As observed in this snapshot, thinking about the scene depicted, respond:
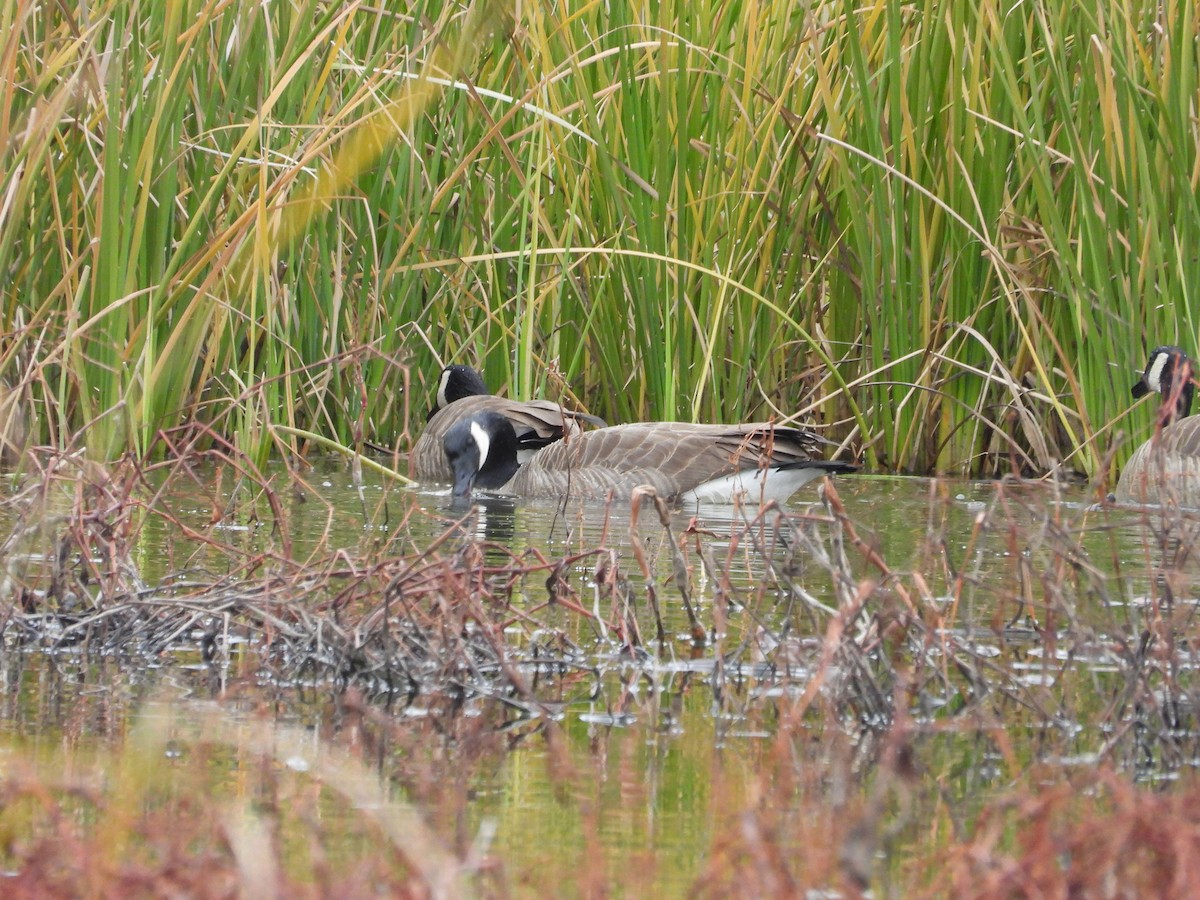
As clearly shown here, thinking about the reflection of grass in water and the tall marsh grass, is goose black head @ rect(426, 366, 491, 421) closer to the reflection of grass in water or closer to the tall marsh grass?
the tall marsh grass

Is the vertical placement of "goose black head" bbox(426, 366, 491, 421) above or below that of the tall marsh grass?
below

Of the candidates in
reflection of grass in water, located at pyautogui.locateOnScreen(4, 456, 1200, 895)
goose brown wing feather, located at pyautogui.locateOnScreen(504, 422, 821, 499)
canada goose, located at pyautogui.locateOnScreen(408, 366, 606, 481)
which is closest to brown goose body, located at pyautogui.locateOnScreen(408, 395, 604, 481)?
canada goose, located at pyautogui.locateOnScreen(408, 366, 606, 481)

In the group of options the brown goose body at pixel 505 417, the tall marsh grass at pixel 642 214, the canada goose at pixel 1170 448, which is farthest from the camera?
the brown goose body at pixel 505 417

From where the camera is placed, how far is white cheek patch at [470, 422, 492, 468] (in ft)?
32.6

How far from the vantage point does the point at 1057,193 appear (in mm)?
8938

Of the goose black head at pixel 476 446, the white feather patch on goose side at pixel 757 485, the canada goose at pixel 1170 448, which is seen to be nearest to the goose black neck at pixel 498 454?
the goose black head at pixel 476 446

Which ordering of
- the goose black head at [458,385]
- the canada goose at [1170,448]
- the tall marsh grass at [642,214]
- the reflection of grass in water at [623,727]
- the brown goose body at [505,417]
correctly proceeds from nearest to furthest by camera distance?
the reflection of grass in water at [623,727], the tall marsh grass at [642,214], the canada goose at [1170,448], the brown goose body at [505,417], the goose black head at [458,385]

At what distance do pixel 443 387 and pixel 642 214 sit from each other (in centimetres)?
220

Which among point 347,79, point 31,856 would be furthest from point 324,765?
point 347,79

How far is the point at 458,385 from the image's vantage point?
10.6 metres

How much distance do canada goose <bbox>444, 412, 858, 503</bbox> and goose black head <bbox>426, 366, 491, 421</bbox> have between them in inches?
16.8

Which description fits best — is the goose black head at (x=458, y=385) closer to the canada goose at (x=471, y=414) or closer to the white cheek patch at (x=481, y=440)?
the canada goose at (x=471, y=414)

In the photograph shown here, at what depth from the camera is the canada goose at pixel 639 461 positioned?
9070 millimetres

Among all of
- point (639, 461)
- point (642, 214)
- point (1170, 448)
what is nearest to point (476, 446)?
point (639, 461)
